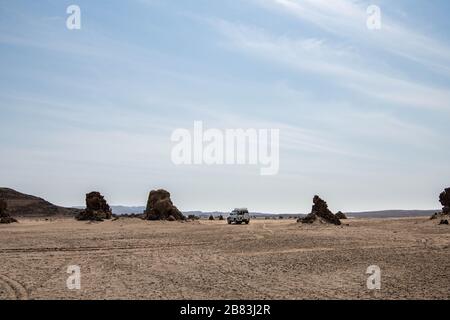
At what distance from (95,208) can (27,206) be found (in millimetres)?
50808

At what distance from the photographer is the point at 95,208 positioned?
194 feet

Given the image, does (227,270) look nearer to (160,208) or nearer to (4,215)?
(160,208)

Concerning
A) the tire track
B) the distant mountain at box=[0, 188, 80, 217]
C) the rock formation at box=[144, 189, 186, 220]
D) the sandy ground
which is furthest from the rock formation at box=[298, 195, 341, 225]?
the distant mountain at box=[0, 188, 80, 217]

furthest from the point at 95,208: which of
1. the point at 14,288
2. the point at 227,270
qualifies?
the point at 14,288

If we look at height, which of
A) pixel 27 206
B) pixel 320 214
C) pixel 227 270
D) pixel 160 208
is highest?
pixel 160 208

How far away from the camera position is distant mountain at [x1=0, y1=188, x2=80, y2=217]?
9688 centimetres

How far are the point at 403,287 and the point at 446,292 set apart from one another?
1.14m

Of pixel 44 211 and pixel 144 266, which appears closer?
pixel 144 266

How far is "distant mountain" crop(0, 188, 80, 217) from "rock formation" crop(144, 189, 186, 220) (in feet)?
150

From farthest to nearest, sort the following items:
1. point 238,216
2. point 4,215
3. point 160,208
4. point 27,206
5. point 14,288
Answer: point 27,206, point 238,216, point 160,208, point 4,215, point 14,288
